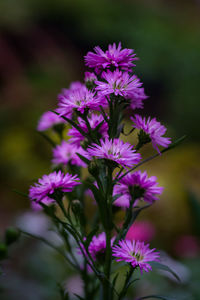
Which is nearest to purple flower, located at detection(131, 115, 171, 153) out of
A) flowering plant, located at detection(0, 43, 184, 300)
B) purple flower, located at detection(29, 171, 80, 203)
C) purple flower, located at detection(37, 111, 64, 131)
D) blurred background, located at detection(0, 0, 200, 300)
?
flowering plant, located at detection(0, 43, 184, 300)

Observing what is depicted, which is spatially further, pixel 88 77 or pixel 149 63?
pixel 149 63

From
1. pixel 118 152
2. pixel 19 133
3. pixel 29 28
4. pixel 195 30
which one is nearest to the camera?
pixel 118 152

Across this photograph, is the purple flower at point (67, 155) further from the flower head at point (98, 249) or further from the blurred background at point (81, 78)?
the blurred background at point (81, 78)

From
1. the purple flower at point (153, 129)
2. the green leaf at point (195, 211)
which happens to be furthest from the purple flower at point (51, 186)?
the green leaf at point (195, 211)

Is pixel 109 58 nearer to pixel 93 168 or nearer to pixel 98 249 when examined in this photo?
pixel 93 168

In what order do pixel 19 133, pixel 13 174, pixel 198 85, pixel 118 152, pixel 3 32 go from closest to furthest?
pixel 118 152 → pixel 13 174 → pixel 19 133 → pixel 198 85 → pixel 3 32

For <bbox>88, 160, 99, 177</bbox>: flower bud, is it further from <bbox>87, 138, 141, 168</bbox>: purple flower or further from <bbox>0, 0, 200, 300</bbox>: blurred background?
<bbox>0, 0, 200, 300</bbox>: blurred background

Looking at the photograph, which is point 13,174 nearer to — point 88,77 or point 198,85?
point 198,85

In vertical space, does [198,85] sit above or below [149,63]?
below

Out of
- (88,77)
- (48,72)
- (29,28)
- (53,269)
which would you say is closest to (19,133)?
(48,72)

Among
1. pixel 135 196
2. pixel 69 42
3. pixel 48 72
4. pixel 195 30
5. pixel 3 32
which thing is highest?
pixel 195 30
